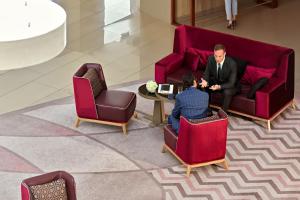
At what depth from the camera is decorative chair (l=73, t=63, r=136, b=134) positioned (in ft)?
25.4

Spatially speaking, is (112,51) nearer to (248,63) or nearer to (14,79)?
(14,79)

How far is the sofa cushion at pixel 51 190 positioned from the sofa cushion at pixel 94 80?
95.2 inches

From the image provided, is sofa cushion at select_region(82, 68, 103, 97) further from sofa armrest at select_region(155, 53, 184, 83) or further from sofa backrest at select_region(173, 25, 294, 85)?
sofa backrest at select_region(173, 25, 294, 85)

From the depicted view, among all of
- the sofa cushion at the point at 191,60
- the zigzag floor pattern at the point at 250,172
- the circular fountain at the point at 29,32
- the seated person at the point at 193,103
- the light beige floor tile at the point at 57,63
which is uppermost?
the circular fountain at the point at 29,32

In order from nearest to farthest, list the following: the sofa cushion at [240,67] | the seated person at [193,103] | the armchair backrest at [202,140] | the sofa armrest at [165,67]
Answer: the armchair backrest at [202,140]
the seated person at [193,103]
the sofa cushion at [240,67]
the sofa armrest at [165,67]

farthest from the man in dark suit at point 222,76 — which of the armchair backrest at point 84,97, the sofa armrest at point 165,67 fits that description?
the armchair backrest at point 84,97

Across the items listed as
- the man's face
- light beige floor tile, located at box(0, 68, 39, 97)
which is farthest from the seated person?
light beige floor tile, located at box(0, 68, 39, 97)

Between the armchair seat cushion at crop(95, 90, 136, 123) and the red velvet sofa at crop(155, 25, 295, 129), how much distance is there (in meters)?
0.99

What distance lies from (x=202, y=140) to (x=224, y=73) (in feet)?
5.13

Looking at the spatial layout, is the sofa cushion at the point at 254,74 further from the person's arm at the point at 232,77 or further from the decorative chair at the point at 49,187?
the decorative chair at the point at 49,187

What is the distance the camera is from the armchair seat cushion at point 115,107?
25.4 feet

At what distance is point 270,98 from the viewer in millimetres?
7828

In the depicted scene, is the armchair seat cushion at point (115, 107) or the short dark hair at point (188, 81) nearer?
the armchair seat cushion at point (115, 107)

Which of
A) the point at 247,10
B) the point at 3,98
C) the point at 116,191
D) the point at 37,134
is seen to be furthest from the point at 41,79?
the point at 247,10
